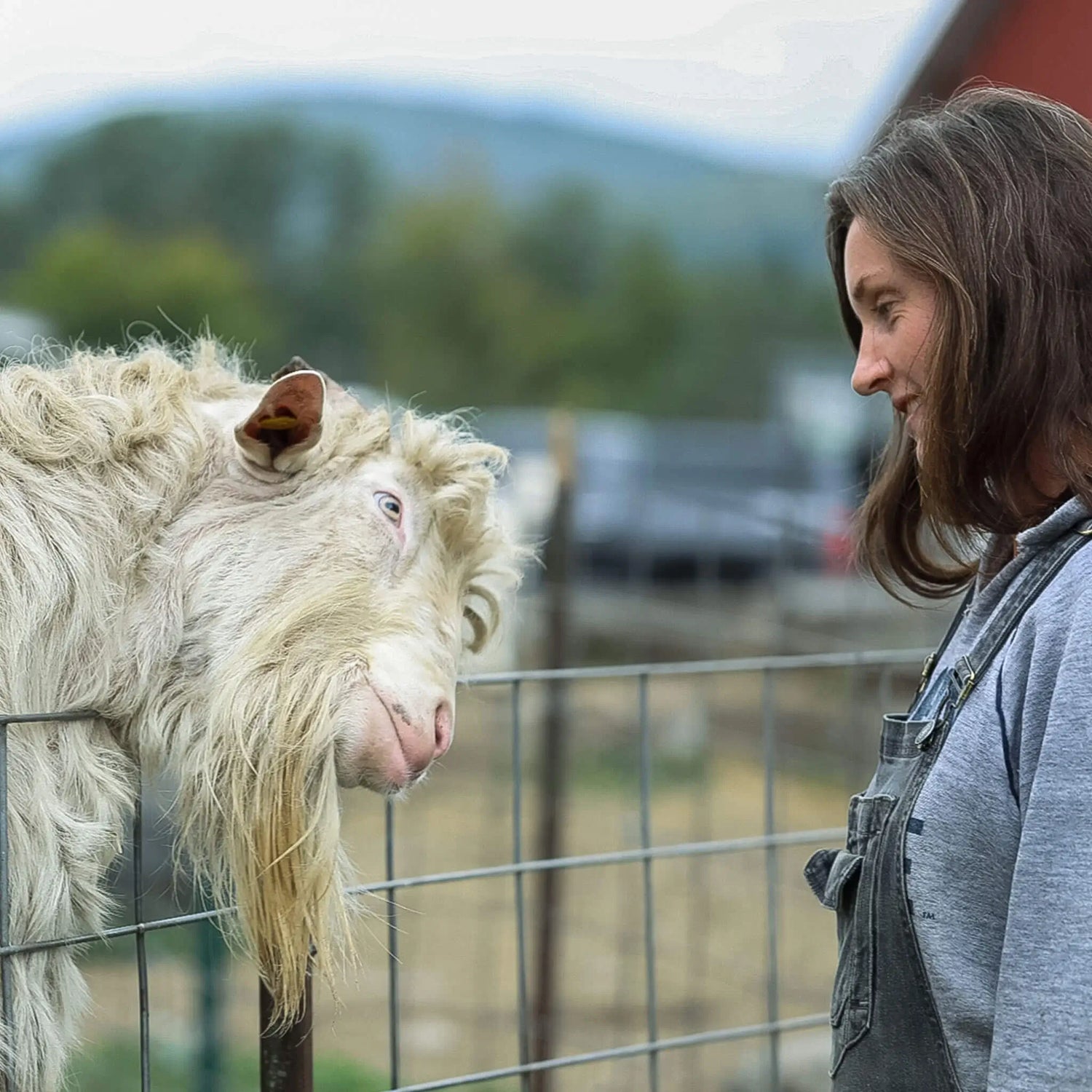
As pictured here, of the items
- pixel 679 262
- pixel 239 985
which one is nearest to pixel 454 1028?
pixel 239 985

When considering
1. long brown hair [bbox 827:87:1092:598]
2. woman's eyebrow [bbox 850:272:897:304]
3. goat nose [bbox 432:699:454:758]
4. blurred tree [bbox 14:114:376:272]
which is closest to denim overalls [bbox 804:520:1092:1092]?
long brown hair [bbox 827:87:1092:598]

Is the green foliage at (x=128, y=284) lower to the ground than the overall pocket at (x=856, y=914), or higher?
higher

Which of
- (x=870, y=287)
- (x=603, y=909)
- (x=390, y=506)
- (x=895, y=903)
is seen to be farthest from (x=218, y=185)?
(x=895, y=903)

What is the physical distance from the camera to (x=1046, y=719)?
1344 mm

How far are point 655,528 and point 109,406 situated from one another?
1097 cm

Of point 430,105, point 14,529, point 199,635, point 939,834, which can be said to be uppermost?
point 430,105

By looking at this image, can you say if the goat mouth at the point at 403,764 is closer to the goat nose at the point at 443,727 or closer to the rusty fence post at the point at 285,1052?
the goat nose at the point at 443,727

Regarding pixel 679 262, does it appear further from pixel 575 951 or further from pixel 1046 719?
pixel 1046 719

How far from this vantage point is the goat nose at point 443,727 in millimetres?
1901

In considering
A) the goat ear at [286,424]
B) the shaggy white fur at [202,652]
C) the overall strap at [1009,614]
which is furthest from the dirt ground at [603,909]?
the overall strap at [1009,614]

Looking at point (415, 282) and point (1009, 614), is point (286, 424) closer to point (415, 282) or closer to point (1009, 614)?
point (1009, 614)

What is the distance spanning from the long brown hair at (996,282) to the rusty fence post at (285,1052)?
→ 1.16m

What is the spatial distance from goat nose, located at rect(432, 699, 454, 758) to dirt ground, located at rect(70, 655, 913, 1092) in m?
0.39

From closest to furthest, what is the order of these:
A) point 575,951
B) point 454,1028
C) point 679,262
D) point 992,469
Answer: point 992,469 < point 454,1028 < point 575,951 < point 679,262
